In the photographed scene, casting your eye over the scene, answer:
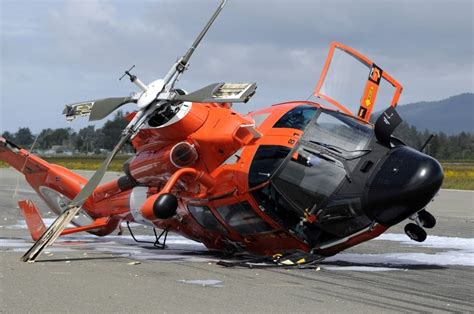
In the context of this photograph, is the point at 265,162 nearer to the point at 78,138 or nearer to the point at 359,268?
the point at 359,268

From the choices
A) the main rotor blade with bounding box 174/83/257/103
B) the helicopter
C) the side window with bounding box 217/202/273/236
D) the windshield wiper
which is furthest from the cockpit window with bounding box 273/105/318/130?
the side window with bounding box 217/202/273/236

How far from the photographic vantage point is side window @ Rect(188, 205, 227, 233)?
12.4m

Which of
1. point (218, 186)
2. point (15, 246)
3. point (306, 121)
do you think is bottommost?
point (15, 246)

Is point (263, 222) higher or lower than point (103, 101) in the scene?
lower

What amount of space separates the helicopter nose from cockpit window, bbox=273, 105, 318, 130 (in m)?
1.55

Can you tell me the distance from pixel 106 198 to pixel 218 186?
4005mm

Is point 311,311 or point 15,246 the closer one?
point 311,311

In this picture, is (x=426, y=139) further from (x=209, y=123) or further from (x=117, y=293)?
(x=117, y=293)

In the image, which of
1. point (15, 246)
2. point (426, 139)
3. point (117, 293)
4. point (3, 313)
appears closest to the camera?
point (3, 313)

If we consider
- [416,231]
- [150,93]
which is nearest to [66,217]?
[150,93]

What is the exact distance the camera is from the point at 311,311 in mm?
7941

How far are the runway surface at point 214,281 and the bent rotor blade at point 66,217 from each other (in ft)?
0.88

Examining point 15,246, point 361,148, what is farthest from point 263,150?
point 15,246

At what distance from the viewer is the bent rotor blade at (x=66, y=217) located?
1175 centimetres
